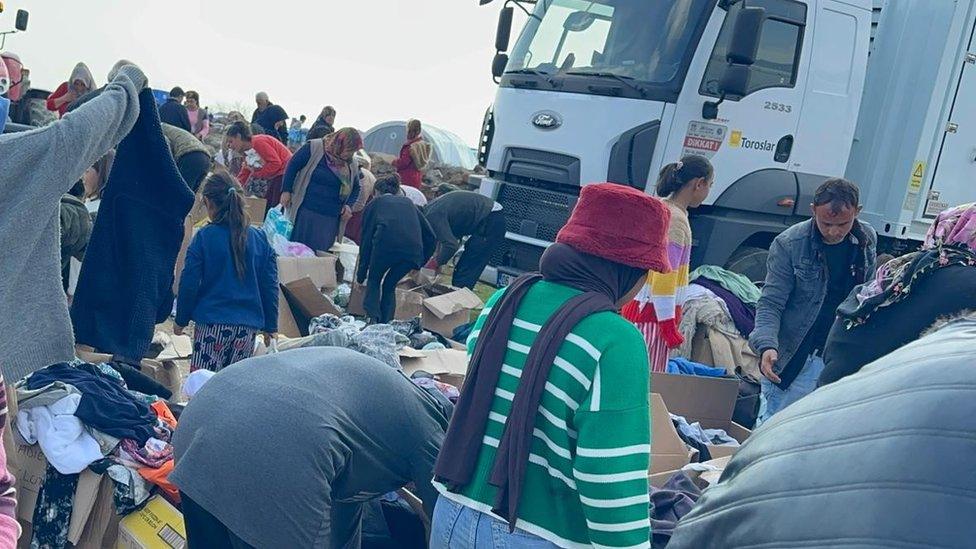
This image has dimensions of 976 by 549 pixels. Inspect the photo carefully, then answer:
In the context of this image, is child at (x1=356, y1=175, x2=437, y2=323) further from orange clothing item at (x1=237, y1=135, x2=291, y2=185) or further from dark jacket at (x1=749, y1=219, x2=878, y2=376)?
dark jacket at (x1=749, y1=219, x2=878, y2=376)

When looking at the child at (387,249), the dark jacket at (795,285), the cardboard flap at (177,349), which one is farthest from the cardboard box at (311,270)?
the dark jacket at (795,285)

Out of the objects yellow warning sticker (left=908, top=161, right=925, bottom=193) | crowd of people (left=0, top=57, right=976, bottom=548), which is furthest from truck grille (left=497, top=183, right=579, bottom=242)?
crowd of people (left=0, top=57, right=976, bottom=548)

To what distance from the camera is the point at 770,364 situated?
4398mm

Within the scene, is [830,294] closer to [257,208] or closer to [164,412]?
[164,412]

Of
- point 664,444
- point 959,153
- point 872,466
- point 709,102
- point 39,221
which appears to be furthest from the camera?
A: point 959,153

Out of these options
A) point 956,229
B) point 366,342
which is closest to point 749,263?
point 366,342

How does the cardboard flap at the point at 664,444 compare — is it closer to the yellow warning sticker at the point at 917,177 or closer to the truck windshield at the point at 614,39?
the truck windshield at the point at 614,39

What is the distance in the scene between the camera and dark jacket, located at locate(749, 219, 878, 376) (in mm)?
4422

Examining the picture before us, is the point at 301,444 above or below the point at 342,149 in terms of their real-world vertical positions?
below

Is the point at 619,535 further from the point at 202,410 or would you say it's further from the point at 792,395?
the point at 792,395

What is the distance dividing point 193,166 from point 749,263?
422 centimetres

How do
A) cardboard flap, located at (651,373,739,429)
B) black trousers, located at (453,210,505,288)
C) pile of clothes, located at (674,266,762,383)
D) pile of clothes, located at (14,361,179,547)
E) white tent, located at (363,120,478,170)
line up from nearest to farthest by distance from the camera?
pile of clothes, located at (14,361,179,547) → cardboard flap, located at (651,373,739,429) → pile of clothes, located at (674,266,762,383) → black trousers, located at (453,210,505,288) → white tent, located at (363,120,478,170)

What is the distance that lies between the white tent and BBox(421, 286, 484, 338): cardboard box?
13.6 metres

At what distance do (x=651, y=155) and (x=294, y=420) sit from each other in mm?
4821
